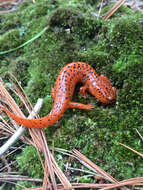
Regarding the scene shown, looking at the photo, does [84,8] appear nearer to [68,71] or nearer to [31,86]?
[68,71]

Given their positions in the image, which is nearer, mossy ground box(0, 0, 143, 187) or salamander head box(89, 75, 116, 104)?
mossy ground box(0, 0, 143, 187)

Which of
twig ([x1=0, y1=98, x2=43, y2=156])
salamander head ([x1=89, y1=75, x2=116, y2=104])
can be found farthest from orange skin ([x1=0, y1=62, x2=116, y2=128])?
twig ([x1=0, y1=98, x2=43, y2=156])

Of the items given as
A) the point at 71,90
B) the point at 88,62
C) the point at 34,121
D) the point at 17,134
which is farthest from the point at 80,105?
the point at 17,134

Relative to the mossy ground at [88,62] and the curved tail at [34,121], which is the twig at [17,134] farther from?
the mossy ground at [88,62]

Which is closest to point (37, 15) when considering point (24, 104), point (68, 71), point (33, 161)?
point (68, 71)

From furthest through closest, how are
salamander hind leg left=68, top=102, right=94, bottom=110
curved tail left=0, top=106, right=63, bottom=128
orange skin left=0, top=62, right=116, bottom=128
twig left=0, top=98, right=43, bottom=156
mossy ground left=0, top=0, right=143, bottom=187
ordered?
1. salamander hind leg left=68, top=102, right=94, bottom=110
2. orange skin left=0, top=62, right=116, bottom=128
3. curved tail left=0, top=106, right=63, bottom=128
4. mossy ground left=0, top=0, right=143, bottom=187
5. twig left=0, top=98, right=43, bottom=156

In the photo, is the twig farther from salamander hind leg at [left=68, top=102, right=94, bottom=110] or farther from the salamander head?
the salamander head

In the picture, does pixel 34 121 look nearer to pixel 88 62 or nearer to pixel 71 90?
pixel 71 90

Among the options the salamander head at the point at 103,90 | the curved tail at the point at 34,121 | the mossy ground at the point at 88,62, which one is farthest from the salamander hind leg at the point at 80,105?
the curved tail at the point at 34,121
